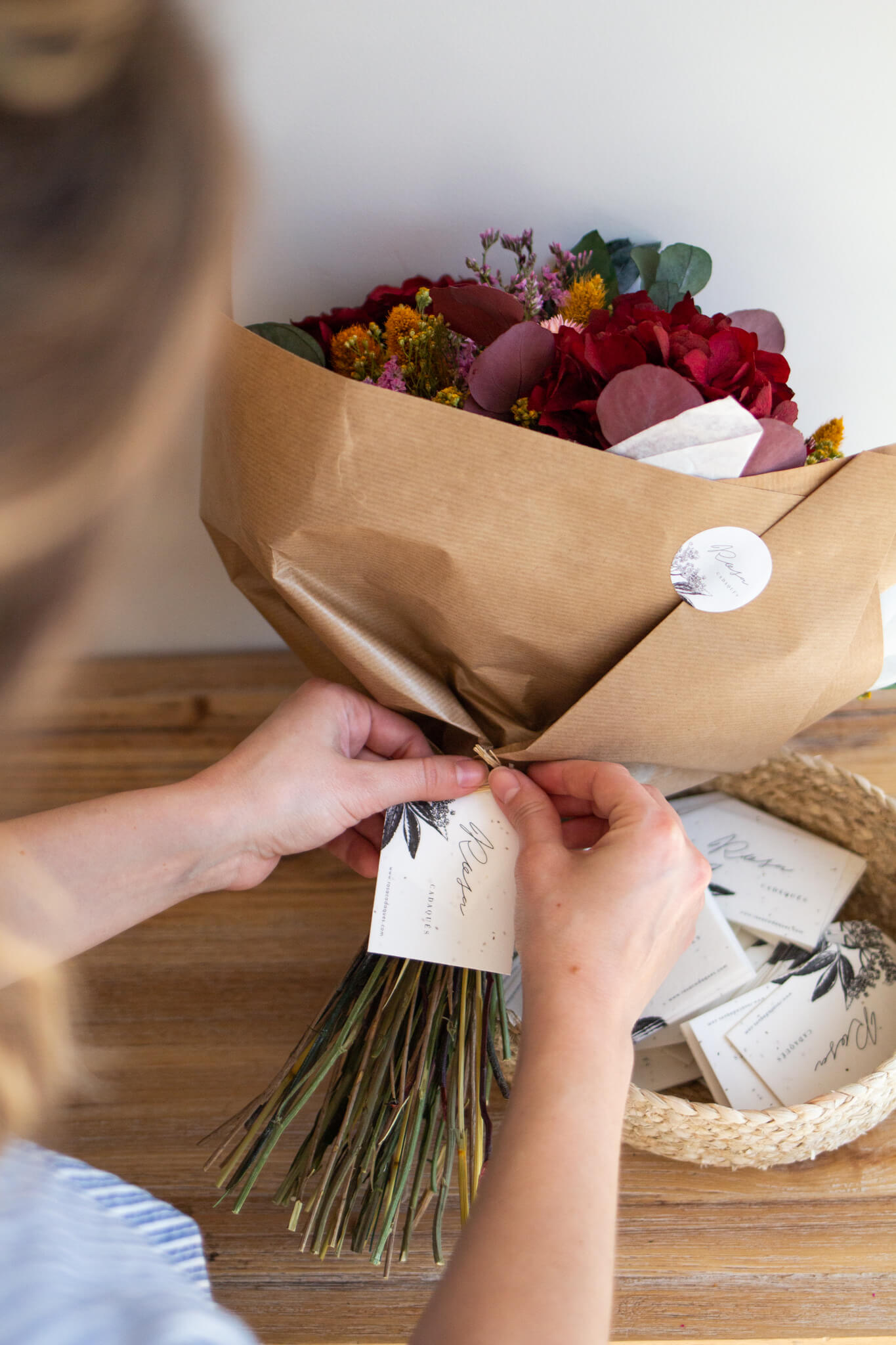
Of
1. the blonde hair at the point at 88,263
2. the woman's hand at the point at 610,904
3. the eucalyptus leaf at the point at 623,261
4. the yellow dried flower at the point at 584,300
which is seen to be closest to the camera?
the blonde hair at the point at 88,263

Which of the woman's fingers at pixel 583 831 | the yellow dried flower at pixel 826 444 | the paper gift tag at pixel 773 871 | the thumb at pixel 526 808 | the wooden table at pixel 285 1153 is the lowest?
the wooden table at pixel 285 1153

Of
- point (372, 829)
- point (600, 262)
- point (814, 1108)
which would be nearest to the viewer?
point (814, 1108)

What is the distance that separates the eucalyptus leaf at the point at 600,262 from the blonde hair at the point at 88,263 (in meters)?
0.34

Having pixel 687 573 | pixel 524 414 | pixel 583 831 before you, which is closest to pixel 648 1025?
pixel 583 831

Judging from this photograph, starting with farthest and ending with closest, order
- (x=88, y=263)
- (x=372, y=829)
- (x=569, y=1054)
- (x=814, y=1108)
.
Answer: (x=372, y=829), (x=814, y=1108), (x=569, y=1054), (x=88, y=263)

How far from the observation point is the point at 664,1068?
0.71 meters

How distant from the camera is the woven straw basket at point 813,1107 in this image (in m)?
0.57

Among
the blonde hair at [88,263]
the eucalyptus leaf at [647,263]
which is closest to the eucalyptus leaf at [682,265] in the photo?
the eucalyptus leaf at [647,263]

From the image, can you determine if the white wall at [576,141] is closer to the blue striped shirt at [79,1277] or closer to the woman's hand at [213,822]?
the woman's hand at [213,822]

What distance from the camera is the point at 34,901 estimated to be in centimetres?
60

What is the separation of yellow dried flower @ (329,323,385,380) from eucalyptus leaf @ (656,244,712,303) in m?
0.22

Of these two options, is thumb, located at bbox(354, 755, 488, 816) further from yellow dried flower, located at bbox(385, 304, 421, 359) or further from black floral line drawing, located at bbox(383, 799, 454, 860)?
yellow dried flower, located at bbox(385, 304, 421, 359)

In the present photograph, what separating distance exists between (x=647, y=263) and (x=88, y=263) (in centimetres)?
45

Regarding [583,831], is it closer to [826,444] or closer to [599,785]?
[599,785]
